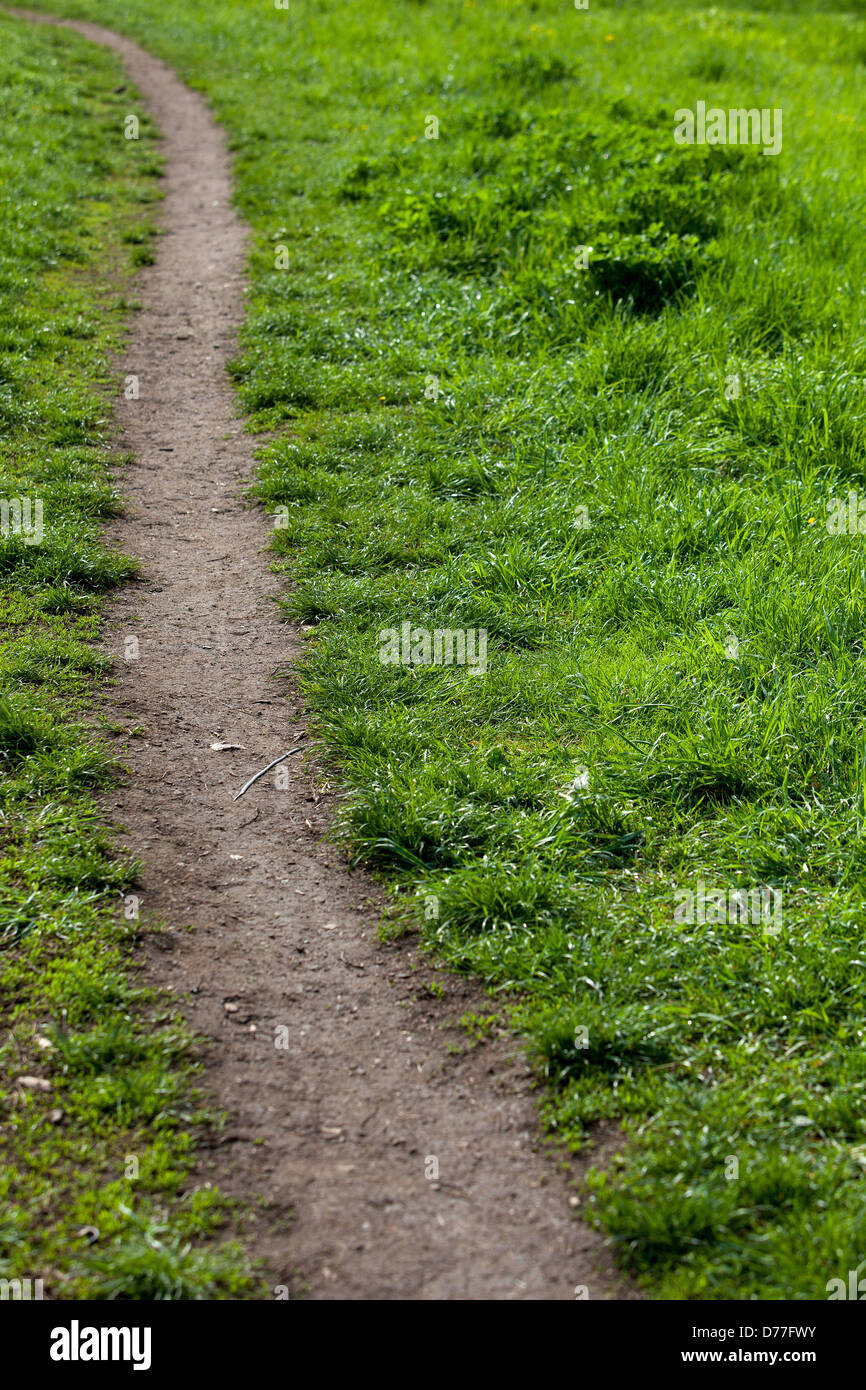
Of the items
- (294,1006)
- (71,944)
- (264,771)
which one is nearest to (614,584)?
(264,771)

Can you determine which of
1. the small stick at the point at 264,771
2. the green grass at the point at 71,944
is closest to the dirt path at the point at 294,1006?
the small stick at the point at 264,771

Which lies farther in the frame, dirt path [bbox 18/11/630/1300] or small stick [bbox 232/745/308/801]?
small stick [bbox 232/745/308/801]

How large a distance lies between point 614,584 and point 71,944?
288 centimetres

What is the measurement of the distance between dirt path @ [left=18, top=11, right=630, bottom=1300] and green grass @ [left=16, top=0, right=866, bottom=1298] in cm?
16

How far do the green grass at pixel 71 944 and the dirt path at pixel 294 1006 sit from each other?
0.13 m

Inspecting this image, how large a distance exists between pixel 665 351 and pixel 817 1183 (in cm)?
530

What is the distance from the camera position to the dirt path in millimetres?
2775

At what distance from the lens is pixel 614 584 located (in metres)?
5.13

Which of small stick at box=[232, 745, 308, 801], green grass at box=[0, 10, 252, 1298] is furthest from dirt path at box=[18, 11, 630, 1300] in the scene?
green grass at box=[0, 10, 252, 1298]

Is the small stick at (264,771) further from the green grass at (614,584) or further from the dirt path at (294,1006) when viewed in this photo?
the green grass at (614,584)

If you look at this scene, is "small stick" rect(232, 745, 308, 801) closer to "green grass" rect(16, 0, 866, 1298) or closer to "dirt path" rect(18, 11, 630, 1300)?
"dirt path" rect(18, 11, 630, 1300)

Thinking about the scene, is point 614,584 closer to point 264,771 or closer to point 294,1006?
point 264,771
